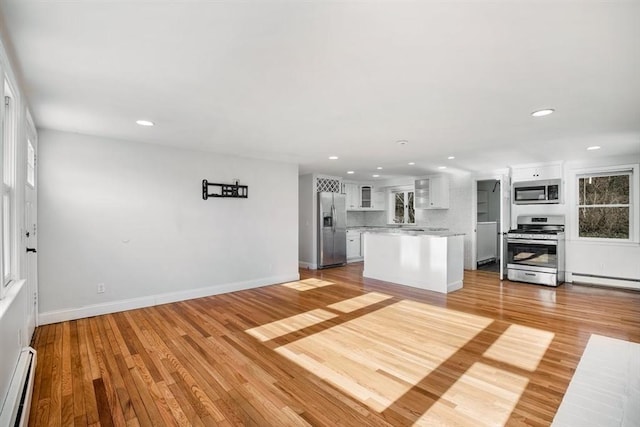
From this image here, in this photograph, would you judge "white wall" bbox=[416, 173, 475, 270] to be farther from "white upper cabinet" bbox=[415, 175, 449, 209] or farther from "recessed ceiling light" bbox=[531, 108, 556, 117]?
"recessed ceiling light" bbox=[531, 108, 556, 117]

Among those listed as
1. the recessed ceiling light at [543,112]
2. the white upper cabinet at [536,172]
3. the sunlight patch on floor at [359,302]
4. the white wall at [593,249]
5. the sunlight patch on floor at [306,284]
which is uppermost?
the recessed ceiling light at [543,112]

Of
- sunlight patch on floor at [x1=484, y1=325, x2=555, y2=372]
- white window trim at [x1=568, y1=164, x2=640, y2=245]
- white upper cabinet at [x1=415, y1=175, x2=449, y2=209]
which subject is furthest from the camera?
white upper cabinet at [x1=415, y1=175, x2=449, y2=209]

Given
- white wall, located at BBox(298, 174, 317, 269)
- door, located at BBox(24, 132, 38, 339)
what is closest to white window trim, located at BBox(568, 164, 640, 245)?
white wall, located at BBox(298, 174, 317, 269)

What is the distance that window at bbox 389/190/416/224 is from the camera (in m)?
8.98

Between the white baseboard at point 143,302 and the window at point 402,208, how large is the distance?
188 inches

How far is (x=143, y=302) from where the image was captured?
14.3 feet

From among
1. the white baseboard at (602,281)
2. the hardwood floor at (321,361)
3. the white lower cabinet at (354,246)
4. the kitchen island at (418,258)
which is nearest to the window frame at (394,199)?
the white lower cabinet at (354,246)

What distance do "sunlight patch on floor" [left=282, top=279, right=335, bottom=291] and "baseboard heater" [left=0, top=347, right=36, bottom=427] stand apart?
11.8 feet

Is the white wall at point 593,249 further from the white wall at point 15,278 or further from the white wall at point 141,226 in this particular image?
the white wall at point 15,278

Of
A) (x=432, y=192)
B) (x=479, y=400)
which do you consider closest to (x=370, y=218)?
(x=432, y=192)

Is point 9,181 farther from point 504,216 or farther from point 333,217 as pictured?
point 504,216

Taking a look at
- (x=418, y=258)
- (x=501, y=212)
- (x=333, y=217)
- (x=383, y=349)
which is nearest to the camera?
(x=383, y=349)

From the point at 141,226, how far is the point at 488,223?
8.00 meters

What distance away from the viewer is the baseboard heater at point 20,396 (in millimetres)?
1672
